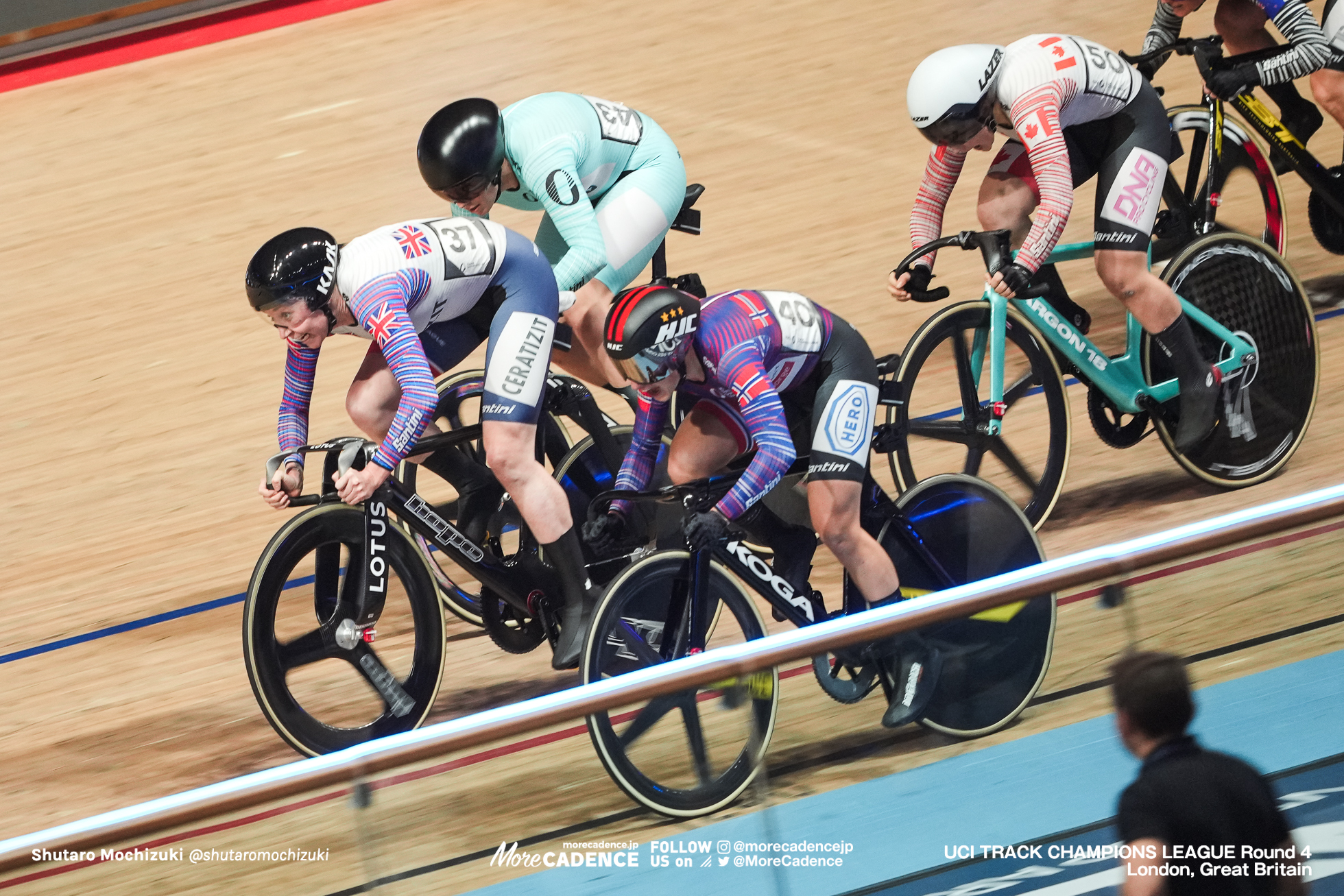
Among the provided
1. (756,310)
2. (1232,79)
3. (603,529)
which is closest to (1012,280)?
(756,310)

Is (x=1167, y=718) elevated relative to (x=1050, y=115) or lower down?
lower down

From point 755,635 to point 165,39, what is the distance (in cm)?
961

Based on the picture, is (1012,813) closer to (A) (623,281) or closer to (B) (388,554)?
(B) (388,554)

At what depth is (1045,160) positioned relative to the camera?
15.4 feet

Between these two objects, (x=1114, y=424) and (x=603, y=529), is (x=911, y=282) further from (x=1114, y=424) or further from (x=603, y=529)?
(x=603, y=529)

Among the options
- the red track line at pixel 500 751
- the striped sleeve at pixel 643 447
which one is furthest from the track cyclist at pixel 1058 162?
the red track line at pixel 500 751

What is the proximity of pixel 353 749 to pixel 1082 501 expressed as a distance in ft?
11.4

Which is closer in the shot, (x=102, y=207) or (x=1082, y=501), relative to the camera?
(x=1082, y=501)

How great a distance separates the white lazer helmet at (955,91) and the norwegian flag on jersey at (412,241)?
4.89 ft

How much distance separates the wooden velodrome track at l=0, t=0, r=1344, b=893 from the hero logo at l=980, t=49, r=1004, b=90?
4.96ft

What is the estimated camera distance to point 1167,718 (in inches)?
96.0

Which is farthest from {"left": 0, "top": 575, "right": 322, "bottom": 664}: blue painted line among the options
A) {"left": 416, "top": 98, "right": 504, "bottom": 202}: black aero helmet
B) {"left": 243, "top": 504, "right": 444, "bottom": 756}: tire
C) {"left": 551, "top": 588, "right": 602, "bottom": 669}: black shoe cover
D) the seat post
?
the seat post

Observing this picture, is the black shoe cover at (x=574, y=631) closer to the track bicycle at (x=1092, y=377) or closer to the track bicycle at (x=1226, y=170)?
the track bicycle at (x=1092, y=377)

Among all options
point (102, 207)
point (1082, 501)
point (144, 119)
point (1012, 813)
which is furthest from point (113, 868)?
point (144, 119)
